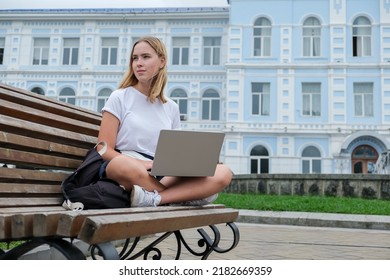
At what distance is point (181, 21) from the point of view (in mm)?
16859

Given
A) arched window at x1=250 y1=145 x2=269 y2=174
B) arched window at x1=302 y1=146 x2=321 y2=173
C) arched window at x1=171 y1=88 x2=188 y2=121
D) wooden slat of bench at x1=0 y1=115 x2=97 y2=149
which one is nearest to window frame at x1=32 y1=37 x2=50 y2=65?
arched window at x1=171 y1=88 x2=188 y2=121

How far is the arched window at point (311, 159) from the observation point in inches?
603

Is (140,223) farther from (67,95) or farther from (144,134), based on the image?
(67,95)

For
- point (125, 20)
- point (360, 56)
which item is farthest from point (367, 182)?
point (125, 20)

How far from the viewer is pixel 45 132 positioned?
71.7 inches

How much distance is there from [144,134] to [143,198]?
1.19 feet

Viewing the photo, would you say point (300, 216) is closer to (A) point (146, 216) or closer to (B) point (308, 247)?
(B) point (308, 247)

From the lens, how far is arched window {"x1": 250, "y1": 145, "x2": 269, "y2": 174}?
15.5 metres

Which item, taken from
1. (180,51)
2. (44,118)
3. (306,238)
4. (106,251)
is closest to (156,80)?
(44,118)

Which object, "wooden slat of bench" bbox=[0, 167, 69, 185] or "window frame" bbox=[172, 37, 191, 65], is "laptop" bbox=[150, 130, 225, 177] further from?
"window frame" bbox=[172, 37, 191, 65]

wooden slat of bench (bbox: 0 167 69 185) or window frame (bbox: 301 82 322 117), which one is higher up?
window frame (bbox: 301 82 322 117)

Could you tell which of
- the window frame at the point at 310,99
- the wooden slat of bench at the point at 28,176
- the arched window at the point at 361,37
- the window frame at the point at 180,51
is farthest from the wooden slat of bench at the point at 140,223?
the window frame at the point at 180,51

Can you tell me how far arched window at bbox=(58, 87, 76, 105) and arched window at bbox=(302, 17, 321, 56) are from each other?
8572 millimetres
